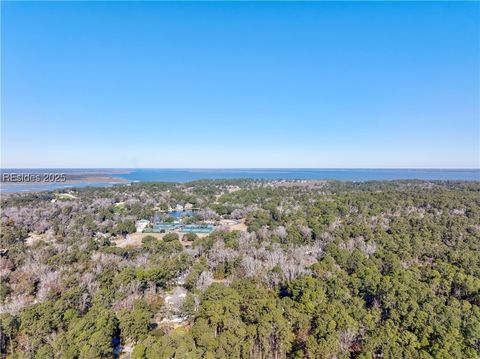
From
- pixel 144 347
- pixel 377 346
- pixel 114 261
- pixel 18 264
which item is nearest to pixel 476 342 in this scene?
pixel 377 346

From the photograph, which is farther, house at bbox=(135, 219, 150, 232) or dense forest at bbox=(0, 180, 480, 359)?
house at bbox=(135, 219, 150, 232)

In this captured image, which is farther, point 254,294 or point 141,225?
point 141,225

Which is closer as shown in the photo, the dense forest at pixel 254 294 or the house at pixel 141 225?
the dense forest at pixel 254 294

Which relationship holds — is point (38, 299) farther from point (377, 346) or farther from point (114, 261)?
point (377, 346)

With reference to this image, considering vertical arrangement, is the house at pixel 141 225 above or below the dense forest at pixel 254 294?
below

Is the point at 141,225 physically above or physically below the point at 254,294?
below

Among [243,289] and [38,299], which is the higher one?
[243,289]

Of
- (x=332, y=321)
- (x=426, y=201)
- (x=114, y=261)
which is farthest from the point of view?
(x=426, y=201)

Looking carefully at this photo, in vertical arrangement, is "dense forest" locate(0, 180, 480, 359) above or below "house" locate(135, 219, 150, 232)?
above
